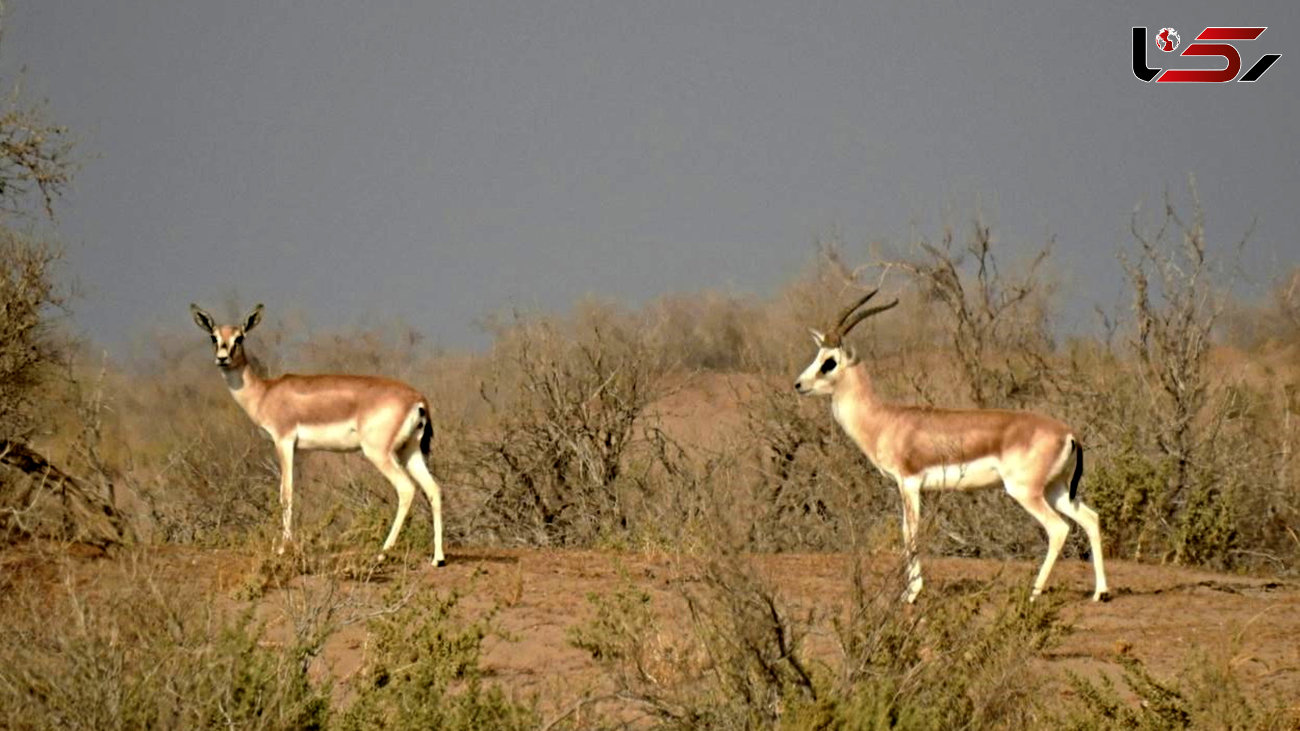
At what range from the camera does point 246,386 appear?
15188 millimetres

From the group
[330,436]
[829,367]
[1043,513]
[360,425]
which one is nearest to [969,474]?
[1043,513]

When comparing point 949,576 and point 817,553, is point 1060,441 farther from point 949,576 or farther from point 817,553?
point 817,553

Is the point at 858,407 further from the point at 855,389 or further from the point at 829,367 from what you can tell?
the point at 829,367

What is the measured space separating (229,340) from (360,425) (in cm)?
175

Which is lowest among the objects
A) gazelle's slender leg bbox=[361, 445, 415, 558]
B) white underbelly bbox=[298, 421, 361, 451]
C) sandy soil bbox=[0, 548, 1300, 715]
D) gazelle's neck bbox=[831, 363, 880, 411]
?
sandy soil bbox=[0, 548, 1300, 715]

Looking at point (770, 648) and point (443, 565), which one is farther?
point (443, 565)

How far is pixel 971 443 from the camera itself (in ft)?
42.9

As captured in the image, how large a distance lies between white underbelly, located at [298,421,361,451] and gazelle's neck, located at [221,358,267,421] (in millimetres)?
716

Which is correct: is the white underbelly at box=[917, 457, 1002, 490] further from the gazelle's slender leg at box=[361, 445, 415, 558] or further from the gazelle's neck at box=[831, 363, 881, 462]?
the gazelle's slender leg at box=[361, 445, 415, 558]

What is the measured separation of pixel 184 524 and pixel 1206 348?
34.4 ft

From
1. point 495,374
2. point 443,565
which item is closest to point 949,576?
point 443,565

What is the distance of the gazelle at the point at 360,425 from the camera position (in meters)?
14.2

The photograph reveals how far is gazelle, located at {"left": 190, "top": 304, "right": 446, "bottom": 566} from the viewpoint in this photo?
1417cm

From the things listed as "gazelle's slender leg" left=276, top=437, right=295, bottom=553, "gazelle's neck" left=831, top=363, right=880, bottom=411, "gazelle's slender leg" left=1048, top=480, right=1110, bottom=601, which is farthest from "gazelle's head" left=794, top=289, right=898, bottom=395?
"gazelle's slender leg" left=276, top=437, right=295, bottom=553
